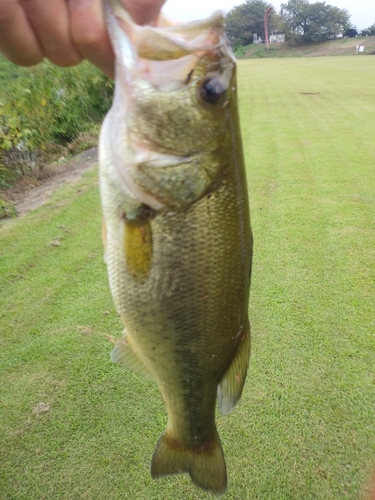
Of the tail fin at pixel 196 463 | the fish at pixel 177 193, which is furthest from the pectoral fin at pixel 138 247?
the tail fin at pixel 196 463

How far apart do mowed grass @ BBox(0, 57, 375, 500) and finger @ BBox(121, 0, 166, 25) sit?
240 centimetres

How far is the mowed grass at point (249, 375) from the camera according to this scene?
247 cm

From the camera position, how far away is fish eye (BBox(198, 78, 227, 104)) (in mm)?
1157

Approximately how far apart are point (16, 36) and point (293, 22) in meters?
73.4

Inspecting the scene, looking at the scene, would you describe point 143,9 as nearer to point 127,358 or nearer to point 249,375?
point 127,358

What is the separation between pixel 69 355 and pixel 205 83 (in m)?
2.67

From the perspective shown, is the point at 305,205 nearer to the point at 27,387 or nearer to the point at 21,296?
the point at 21,296

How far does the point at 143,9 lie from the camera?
3.50 feet

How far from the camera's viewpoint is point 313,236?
494cm

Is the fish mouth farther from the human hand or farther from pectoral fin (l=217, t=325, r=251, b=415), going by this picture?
pectoral fin (l=217, t=325, r=251, b=415)

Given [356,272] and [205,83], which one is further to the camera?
[356,272]

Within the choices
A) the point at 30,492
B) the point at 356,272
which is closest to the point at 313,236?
the point at 356,272

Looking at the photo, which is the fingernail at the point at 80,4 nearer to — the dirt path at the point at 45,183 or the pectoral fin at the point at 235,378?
the pectoral fin at the point at 235,378

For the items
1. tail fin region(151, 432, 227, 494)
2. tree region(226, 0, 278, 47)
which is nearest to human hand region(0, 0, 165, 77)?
tail fin region(151, 432, 227, 494)
